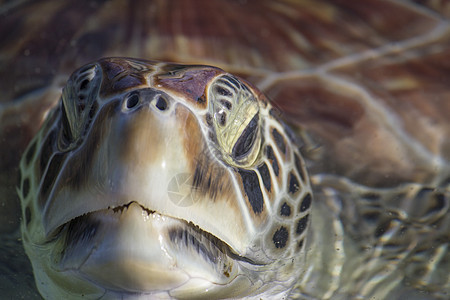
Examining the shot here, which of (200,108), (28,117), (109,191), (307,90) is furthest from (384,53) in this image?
(28,117)

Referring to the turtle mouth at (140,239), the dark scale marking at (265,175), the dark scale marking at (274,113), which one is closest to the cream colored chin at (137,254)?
the turtle mouth at (140,239)

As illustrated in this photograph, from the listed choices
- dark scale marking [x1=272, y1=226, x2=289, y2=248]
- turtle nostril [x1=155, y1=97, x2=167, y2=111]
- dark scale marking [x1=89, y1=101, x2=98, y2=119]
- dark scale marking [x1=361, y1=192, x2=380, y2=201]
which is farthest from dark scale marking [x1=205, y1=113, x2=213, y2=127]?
dark scale marking [x1=361, y1=192, x2=380, y2=201]

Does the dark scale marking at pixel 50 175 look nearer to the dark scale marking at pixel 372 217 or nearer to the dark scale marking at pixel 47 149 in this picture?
the dark scale marking at pixel 47 149

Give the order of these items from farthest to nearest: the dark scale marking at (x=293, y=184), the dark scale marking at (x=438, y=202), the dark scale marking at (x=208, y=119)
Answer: the dark scale marking at (x=438, y=202) → the dark scale marking at (x=293, y=184) → the dark scale marking at (x=208, y=119)

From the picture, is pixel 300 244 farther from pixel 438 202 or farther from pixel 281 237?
pixel 438 202

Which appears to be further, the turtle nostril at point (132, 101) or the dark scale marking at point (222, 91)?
the dark scale marking at point (222, 91)

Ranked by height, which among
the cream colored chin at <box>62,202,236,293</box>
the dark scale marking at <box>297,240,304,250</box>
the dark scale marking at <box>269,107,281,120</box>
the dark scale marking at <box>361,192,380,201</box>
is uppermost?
the dark scale marking at <box>269,107,281,120</box>

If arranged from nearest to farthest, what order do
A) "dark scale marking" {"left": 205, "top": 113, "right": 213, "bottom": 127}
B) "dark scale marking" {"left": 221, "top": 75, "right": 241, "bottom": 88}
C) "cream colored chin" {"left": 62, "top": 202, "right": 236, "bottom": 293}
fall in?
"cream colored chin" {"left": 62, "top": 202, "right": 236, "bottom": 293} < "dark scale marking" {"left": 205, "top": 113, "right": 213, "bottom": 127} < "dark scale marking" {"left": 221, "top": 75, "right": 241, "bottom": 88}

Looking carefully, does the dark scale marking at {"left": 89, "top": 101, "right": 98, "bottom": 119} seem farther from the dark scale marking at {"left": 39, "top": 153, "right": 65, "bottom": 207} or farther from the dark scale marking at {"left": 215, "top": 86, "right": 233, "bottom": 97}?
the dark scale marking at {"left": 215, "top": 86, "right": 233, "bottom": 97}
